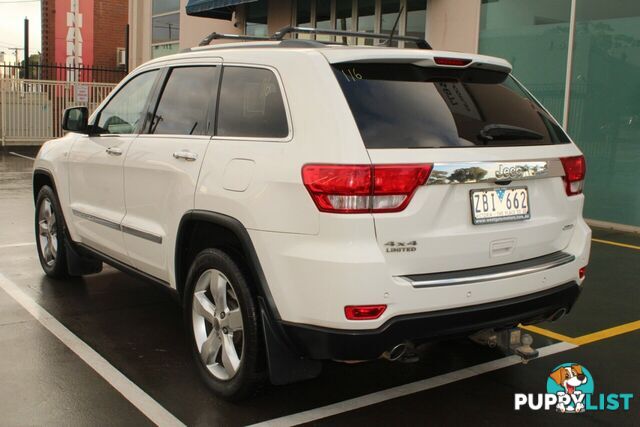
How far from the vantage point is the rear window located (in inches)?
129

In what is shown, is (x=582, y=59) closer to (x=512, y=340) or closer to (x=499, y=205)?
(x=512, y=340)

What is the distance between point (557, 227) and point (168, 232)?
2.19 meters

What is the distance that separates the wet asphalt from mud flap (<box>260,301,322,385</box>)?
0.33 meters

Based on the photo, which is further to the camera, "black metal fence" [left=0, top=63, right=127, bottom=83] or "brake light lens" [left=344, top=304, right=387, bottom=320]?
"black metal fence" [left=0, top=63, right=127, bottom=83]

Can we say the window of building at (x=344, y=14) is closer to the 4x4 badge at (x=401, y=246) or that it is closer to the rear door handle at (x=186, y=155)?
the rear door handle at (x=186, y=155)

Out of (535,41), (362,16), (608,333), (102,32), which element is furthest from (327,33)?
(102,32)

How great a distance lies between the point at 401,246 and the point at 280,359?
0.82 meters

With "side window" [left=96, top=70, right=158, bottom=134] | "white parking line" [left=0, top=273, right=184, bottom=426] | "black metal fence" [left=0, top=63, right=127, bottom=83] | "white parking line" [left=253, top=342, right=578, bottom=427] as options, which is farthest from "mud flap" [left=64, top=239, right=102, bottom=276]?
"black metal fence" [left=0, top=63, right=127, bottom=83]

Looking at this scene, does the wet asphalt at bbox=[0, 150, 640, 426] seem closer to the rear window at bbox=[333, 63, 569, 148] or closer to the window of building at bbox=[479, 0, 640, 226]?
the rear window at bbox=[333, 63, 569, 148]

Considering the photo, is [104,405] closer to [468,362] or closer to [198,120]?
[198,120]

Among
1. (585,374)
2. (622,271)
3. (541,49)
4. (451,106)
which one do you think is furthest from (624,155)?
(451,106)

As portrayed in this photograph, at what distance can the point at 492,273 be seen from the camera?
3414 millimetres

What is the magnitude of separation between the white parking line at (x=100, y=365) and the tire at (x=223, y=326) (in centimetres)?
32

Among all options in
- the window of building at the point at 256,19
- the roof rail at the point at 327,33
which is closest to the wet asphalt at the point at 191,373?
the roof rail at the point at 327,33
